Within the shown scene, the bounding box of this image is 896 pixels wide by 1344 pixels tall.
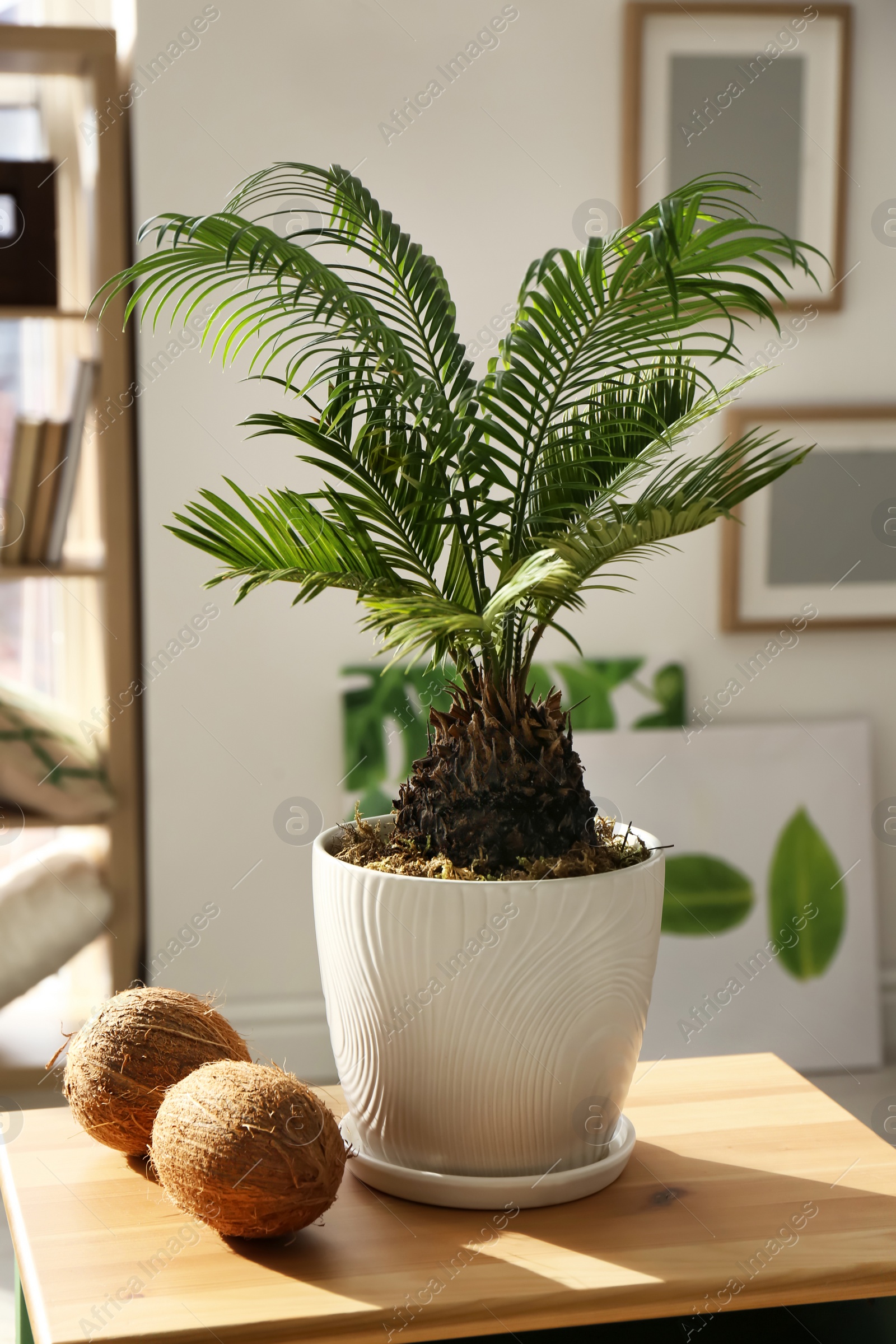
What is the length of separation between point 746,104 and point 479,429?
181 centimetres

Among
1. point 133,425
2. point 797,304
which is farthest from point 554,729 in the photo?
point 797,304

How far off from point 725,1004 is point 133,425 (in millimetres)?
1678

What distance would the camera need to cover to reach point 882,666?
266cm

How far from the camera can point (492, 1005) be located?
0.93 meters

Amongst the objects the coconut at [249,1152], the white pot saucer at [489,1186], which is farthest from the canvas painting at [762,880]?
the coconut at [249,1152]

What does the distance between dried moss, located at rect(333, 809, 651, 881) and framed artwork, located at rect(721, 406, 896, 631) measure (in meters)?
1.62

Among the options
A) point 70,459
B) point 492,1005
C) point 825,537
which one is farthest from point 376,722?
point 492,1005

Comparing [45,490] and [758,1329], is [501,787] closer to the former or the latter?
[758,1329]

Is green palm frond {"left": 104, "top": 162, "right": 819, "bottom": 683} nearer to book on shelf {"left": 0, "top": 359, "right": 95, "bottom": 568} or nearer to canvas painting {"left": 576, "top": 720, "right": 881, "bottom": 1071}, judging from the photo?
book on shelf {"left": 0, "top": 359, "right": 95, "bottom": 568}

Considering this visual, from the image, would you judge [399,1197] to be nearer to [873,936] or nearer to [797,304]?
[873,936]

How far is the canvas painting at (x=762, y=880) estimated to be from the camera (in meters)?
2.54

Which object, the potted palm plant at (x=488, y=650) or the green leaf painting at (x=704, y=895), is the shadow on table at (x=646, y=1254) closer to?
the potted palm plant at (x=488, y=650)

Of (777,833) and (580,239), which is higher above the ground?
(580,239)

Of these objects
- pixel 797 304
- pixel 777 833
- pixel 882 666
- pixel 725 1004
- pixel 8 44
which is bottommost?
pixel 725 1004
